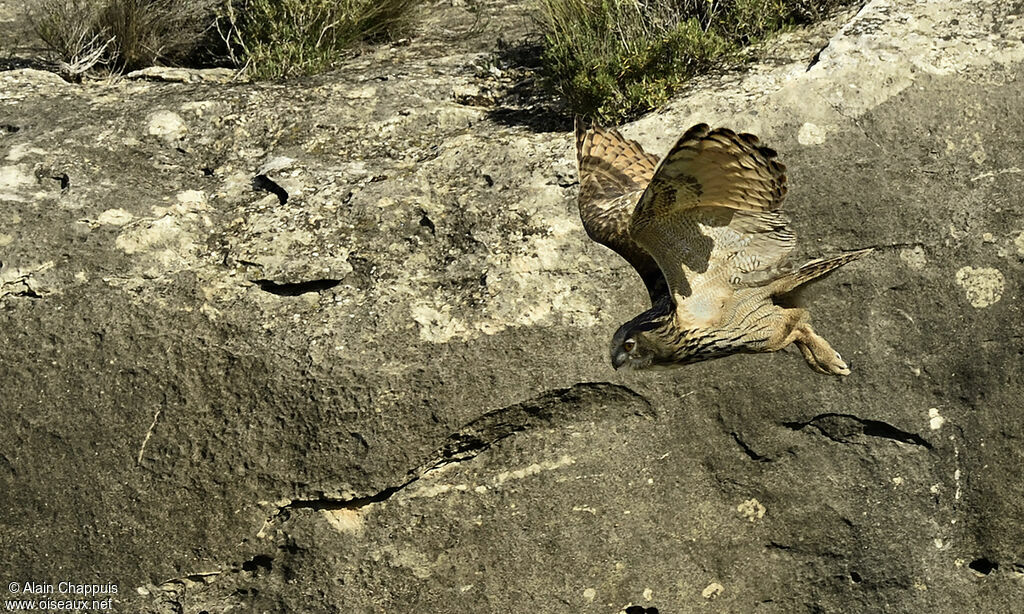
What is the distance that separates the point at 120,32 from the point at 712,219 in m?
3.59

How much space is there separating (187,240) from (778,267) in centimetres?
226

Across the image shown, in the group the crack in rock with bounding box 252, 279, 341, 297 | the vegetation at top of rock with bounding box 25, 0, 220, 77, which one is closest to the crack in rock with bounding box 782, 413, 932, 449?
the crack in rock with bounding box 252, 279, 341, 297

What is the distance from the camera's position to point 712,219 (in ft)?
10.5

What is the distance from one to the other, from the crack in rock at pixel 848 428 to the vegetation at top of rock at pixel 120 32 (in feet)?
12.4

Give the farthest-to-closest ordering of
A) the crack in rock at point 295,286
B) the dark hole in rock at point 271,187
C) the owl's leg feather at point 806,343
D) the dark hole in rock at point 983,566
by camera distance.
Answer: the dark hole in rock at point 271,187 < the dark hole in rock at point 983,566 < the crack in rock at point 295,286 < the owl's leg feather at point 806,343

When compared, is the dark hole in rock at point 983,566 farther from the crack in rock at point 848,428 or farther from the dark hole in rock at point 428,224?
the dark hole in rock at point 428,224

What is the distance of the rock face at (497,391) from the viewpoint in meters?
3.76

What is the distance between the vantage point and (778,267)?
352cm

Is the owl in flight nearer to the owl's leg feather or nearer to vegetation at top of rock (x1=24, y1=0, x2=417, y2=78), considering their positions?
the owl's leg feather

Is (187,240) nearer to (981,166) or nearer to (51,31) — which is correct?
(51,31)

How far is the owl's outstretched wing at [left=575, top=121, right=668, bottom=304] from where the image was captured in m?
3.51

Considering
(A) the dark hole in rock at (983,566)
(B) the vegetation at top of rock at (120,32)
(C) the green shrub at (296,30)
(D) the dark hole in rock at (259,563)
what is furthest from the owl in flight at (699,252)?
(B) the vegetation at top of rock at (120,32)

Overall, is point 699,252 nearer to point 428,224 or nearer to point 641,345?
point 641,345

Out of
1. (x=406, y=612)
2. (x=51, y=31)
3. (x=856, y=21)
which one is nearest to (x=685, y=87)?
(x=856, y=21)
